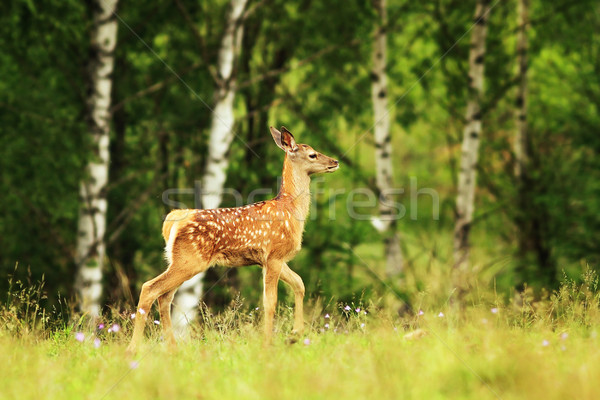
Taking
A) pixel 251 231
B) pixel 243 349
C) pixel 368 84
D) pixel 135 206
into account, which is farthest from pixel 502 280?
pixel 243 349

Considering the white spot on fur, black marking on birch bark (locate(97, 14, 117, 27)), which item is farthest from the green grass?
black marking on birch bark (locate(97, 14, 117, 27))

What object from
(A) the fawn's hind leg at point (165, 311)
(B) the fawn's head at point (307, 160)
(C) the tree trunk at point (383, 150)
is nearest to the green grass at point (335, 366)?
(A) the fawn's hind leg at point (165, 311)

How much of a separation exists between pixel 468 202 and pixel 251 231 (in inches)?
255

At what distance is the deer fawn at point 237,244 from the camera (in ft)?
18.5

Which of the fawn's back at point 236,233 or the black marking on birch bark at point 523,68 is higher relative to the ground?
the black marking on birch bark at point 523,68

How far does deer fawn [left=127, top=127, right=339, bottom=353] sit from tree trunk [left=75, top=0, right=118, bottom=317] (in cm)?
368

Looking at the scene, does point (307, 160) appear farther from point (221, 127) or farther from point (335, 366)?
point (221, 127)

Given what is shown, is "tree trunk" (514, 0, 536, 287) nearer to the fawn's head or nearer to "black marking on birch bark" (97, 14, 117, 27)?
the fawn's head

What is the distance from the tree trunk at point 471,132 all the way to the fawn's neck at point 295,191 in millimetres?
5537

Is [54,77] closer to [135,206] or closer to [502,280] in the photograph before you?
[135,206]

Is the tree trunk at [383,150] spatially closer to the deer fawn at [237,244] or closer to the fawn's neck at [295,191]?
the fawn's neck at [295,191]

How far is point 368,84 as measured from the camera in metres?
13.4

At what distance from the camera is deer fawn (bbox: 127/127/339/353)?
18.5ft

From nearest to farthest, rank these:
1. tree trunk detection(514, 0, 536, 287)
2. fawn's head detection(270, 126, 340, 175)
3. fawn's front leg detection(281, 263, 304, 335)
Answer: fawn's front leg detection(281, 263, 304, 335), fawn's head detection(270, 126, 340, 175), tree trunk detection(514, 0, 536, 287)
